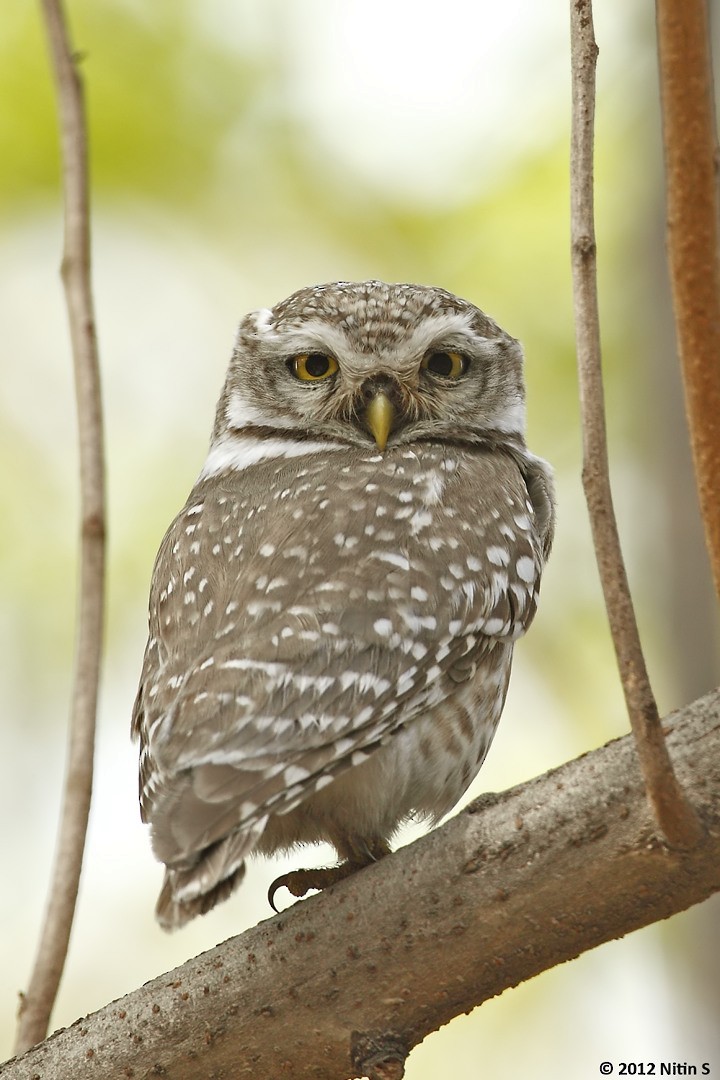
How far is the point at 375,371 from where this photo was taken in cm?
369

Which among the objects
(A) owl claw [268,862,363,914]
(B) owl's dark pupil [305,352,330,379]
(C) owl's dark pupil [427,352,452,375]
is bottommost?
(A) owl claw [268,862,363,914]

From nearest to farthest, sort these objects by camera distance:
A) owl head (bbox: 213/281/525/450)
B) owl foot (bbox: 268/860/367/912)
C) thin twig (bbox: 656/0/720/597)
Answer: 1. thin twig (bbox: 656/0/720/597)
2. owl foot (bbox: 268/860/367/912)
3. owl head (bbox: 213/281/525/450)

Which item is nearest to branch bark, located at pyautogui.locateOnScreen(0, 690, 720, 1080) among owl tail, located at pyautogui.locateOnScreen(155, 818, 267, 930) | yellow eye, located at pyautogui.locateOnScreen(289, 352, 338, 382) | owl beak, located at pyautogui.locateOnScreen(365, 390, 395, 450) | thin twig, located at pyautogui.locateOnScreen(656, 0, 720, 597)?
owl tail, located at pyautogui.locateOnScreen(155, 818, 267, 930)

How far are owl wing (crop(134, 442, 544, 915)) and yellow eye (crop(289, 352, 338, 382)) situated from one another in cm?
54

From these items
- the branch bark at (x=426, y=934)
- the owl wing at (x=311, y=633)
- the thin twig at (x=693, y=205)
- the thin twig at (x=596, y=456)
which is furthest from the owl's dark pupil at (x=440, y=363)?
the thin twig at (x=693, y=205)

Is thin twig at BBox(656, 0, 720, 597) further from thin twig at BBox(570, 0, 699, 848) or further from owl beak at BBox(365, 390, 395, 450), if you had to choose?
owl beak at BBox(365, 390, 395, 450)

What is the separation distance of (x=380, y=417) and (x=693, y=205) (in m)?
1.92

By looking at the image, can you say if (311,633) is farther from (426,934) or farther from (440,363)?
(440,363)

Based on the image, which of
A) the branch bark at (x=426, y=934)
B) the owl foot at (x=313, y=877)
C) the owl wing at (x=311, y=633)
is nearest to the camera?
the branch bark at (x=426, y=934)

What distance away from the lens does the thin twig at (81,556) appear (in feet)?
8.55

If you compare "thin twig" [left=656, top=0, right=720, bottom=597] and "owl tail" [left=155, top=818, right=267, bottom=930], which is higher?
"thin twig" [left=656, top=0, right=720, bottom=597]

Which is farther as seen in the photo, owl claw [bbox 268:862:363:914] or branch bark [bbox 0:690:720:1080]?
owl claw [bbox 268:862:363:914]

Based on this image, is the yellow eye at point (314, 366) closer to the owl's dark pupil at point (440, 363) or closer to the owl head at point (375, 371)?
the owl head at point (375, 371)

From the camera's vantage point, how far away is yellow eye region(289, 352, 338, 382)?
12.5 ft
